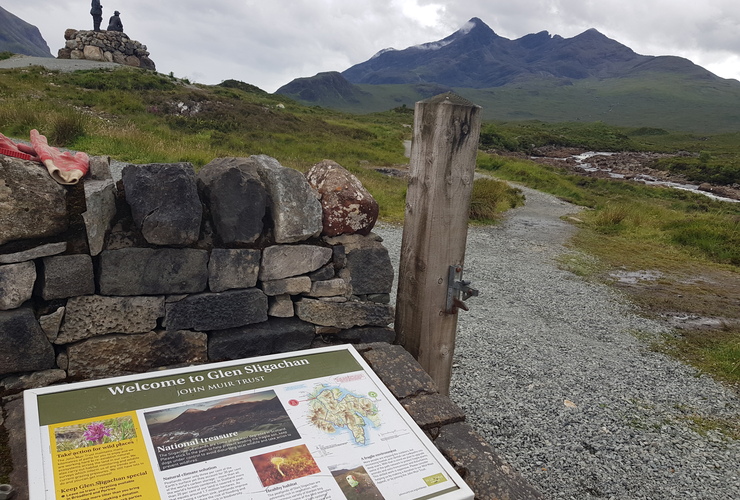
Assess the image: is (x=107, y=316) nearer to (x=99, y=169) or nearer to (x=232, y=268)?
(x=232, y=268)

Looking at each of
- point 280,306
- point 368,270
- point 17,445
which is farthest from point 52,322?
point 368,270

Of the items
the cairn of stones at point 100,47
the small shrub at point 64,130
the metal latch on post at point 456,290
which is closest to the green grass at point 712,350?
the metal latch on post at point 456,290

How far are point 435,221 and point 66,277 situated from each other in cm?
191

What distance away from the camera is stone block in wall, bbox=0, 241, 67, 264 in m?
2.22

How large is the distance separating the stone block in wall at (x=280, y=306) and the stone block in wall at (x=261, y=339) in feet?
0.20

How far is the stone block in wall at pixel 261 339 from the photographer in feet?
9.27

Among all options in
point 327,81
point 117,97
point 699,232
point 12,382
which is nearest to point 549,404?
point 12,382

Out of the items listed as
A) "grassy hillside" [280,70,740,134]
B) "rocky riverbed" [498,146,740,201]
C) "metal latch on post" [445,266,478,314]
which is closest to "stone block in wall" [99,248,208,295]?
"metal latch on post" [445,266,478,314]

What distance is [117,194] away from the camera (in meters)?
2.61

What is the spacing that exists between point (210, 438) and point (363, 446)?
572 millimetres

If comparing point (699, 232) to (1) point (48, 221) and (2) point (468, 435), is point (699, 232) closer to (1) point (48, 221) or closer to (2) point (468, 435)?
(2) point (468, 435)

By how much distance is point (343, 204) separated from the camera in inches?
120

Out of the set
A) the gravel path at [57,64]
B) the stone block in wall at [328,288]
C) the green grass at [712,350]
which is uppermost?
the gravel path at [57,64]

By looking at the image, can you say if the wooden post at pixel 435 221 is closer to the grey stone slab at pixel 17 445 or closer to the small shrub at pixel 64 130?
the grey stone slab at pixel 17 445
